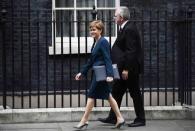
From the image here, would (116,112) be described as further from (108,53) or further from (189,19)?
(189,19)

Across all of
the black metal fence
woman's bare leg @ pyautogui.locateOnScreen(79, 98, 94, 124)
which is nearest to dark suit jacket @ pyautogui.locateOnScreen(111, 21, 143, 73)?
woman's bare leg @ pyautogui.locateOnScreen(79, 98, 94, 124)

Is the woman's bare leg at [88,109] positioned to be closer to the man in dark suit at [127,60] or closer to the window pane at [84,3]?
the man in dark suit at [127,60]

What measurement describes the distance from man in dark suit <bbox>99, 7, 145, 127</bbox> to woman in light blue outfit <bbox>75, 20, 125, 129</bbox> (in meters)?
0.37

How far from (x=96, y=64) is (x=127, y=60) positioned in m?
0.52

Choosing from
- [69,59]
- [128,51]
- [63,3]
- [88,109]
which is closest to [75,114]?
[88,109]

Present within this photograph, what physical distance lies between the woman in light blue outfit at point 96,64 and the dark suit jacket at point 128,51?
36cm

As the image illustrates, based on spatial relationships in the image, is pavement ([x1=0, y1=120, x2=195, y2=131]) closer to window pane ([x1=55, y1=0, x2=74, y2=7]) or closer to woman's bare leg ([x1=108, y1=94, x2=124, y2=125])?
woman's bare leg ([x1=108, y1=94, x2=124, y2=125])

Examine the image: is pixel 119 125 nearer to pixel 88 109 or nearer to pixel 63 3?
pixel 88 109

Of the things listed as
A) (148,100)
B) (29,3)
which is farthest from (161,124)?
(29,3)

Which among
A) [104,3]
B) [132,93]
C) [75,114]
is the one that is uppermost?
[104,3]

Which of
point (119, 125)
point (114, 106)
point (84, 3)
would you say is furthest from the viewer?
point (84, 3)

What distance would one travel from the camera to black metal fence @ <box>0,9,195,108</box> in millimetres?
10883

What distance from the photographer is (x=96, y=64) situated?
30.5 feet

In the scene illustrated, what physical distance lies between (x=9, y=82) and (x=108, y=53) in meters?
3.09
